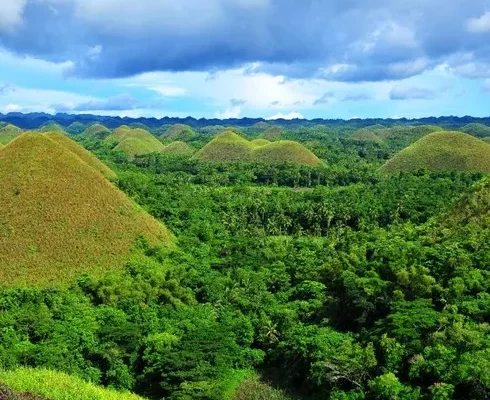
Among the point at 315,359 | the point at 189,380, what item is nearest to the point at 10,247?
the point at 189,380

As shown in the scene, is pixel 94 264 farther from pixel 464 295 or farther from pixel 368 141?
pixel 368 141

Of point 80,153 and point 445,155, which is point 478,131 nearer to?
point 445,155

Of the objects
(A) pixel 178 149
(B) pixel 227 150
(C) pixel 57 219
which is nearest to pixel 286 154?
(B) pixel 227 150

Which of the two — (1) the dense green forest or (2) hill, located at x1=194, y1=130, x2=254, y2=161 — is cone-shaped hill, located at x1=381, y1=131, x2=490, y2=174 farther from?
(1) the dense green forest

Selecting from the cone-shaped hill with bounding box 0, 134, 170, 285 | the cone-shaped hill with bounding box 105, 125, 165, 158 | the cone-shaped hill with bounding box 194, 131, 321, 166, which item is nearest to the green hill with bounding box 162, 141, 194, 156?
the cone-shaped hill with bounding box 105, 125, 165, 158

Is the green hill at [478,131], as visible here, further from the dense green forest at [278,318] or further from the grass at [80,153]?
the dense green forest at [278,318]

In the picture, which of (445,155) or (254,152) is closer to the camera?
(445,155)
